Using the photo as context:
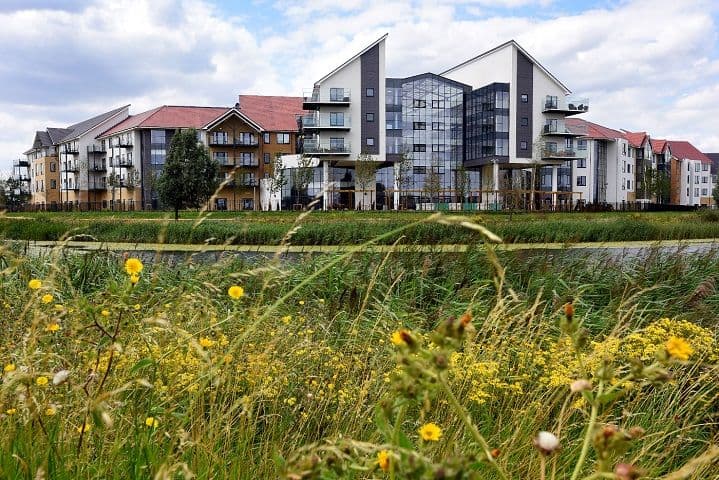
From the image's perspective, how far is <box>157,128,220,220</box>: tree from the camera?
43375 millimetres

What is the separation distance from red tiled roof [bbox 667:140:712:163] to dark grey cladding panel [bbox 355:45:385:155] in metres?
61.1

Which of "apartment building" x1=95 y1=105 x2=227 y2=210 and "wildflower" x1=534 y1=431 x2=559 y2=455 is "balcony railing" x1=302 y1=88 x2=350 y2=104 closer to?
"apartment building" x1=95 y1=105 x2=227 y2=210

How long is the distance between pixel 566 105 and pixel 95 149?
51.2 m

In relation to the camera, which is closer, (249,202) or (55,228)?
(55,228)

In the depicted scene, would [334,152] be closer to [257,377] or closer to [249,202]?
[249,202]

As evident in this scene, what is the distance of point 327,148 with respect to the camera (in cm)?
5691

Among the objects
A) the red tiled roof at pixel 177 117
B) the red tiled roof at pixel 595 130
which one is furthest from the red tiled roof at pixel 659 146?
the red tiled roof at pixel 177 117

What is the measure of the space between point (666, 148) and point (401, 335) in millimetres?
100995

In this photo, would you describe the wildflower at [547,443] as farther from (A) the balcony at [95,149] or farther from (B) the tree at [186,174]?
(A) the balcony at [95,149]

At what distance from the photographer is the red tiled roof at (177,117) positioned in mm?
66938

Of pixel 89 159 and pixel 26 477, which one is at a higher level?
pixel 89 159

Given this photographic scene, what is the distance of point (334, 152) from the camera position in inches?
2222

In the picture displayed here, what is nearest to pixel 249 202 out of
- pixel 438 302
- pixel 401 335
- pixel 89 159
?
pixel 89 159

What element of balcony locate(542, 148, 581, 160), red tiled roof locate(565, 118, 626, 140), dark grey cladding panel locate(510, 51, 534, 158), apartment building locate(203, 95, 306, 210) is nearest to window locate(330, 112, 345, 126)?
apartment building locate(203, 95, 306, 210)
